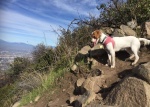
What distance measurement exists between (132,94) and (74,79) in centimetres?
365

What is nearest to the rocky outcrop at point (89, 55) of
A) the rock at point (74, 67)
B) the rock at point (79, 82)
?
the rock at point (74, 67)

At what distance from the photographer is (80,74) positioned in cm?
921

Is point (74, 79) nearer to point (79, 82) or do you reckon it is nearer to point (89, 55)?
point (79, 82)

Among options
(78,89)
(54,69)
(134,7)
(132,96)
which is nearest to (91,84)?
(78,89)

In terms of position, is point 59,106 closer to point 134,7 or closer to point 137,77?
point 137,77

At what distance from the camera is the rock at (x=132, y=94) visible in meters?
5.62

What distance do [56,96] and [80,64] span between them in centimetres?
141

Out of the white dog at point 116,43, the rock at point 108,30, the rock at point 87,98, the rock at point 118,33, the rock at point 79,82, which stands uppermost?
the rock at point 108,30

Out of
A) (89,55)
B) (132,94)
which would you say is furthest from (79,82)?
(132,94)

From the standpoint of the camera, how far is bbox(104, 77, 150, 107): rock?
18.4 feet

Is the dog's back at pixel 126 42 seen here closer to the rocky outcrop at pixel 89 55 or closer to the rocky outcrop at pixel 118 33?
the rocky outcrop at pixel 89 55

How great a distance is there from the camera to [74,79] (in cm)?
924

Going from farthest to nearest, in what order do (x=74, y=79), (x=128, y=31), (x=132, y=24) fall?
(x=132, y=24), (x=128, y=31), (x=74, y=79)

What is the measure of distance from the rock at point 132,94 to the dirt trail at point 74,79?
1.13 metres
